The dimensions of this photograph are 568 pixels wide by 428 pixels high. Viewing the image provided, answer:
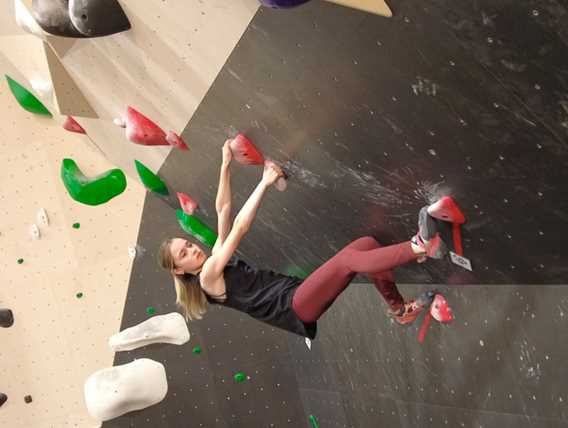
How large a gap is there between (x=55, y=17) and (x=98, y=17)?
0.21m

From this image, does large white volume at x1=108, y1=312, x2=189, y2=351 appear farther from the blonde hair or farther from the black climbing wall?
the blonde hair

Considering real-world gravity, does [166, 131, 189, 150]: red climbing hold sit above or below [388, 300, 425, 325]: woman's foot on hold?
below

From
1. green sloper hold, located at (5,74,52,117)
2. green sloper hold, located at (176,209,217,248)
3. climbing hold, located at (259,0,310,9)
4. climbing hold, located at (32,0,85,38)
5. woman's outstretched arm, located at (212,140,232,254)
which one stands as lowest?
green sloper hold, located at (176,209,217,248)

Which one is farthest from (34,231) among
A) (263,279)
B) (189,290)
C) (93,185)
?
(263,279)

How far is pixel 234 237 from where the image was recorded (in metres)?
2.52

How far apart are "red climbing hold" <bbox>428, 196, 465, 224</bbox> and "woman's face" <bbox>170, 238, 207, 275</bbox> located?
Answer: 2.86 feet

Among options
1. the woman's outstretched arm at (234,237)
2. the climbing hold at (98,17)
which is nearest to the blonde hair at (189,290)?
the woman's outstretched arm at (234,237)

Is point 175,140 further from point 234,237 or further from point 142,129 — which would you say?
point 234,237

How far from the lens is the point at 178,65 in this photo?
8.76 feet

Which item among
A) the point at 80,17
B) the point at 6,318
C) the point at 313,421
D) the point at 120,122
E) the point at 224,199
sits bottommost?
the point at 6,318

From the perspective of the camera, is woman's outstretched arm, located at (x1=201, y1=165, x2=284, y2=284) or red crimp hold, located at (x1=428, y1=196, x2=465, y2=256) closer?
red crimp hold, located at (x1=428, y1=196, x2=465, y2=256)

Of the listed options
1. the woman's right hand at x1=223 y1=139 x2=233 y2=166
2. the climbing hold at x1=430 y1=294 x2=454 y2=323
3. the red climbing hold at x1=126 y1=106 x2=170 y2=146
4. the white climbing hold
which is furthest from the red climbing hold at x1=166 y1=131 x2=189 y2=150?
the climbing hold at x1=430 y1=294 x2=454 y2=323

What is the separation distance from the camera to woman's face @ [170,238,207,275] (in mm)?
2705

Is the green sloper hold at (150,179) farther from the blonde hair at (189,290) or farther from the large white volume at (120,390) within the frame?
the blonde hair at (189,290)
